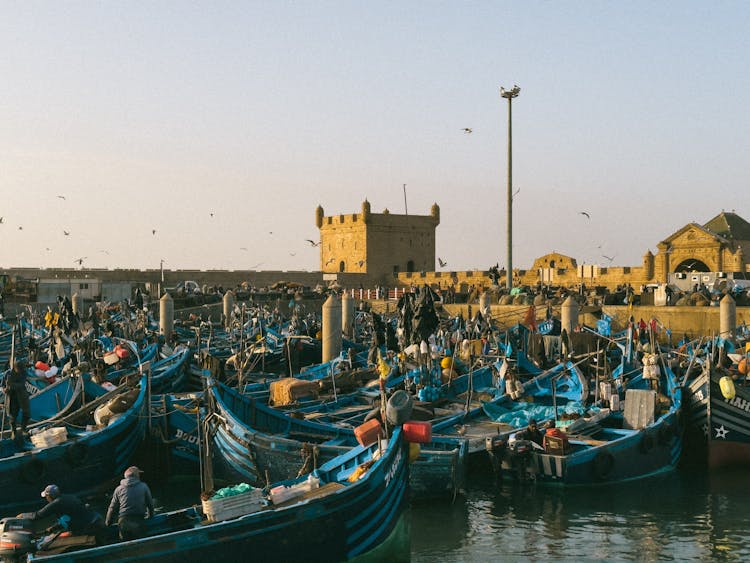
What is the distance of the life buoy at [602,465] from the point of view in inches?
653

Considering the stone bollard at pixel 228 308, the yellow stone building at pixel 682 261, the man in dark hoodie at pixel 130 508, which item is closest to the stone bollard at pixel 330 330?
the stone bollard at pixel 228 308

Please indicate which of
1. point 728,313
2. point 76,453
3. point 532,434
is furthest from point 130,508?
point 728,313

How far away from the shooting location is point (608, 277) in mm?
63500

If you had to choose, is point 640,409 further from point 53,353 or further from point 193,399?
point 53,353

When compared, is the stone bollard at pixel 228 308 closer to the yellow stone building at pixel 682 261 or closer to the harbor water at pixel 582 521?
the yellow stone building at pixel 682 261

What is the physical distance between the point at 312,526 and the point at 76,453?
6640mm

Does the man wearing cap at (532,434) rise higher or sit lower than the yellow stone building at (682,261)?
lower

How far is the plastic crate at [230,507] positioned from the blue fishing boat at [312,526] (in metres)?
0.12

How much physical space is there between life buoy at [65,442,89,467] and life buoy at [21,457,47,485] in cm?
52

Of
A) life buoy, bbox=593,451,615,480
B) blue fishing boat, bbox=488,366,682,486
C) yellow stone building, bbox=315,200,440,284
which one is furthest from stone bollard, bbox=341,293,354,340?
yellow stone building, bbox=315,200,440,284

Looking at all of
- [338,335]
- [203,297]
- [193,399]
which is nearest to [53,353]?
[338,335]

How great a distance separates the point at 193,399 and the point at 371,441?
25.1 feet

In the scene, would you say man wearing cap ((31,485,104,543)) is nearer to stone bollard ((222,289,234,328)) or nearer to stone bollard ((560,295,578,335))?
stone bollard ((560,295,578,335))

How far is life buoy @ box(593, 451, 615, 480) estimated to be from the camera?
16594 millimetres
